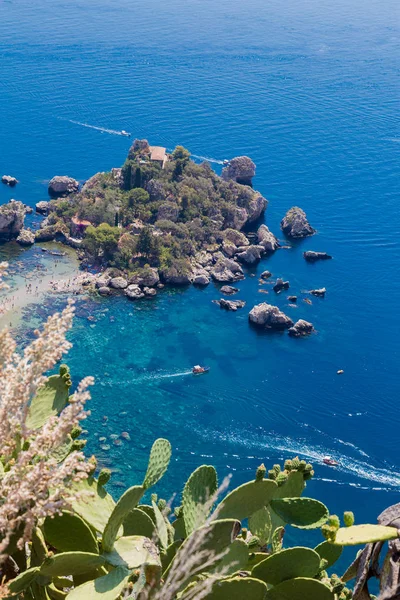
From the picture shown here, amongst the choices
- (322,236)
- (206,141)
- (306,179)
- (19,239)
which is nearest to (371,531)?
(19,239)

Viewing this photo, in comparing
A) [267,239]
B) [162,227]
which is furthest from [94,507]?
[267,239]

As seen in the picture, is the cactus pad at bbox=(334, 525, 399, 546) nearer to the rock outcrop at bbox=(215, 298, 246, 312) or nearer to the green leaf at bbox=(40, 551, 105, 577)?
the green leaf at bbox=(40, 551, 105, 577)

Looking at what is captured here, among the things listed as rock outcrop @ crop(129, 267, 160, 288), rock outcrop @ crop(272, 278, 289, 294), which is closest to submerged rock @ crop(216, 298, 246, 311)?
rock outcrop @ crop(272, 278, 289, 294)

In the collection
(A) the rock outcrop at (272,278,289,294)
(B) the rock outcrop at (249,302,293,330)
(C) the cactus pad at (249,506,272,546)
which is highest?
(C) the cactus pad at (249,506,272,546)

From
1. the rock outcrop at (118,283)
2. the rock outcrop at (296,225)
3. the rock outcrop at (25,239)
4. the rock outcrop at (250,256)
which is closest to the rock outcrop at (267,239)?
the rock outcrop at (250,256)

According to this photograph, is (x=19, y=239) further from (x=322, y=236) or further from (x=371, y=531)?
(x=371, y=531)

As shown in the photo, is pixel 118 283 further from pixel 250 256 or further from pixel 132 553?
pixel 132 553
